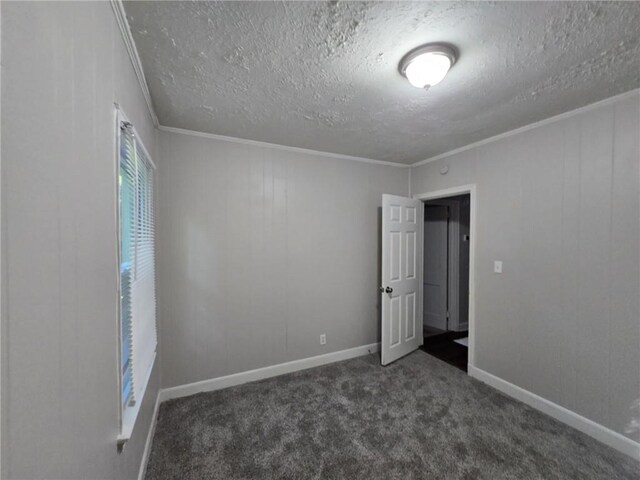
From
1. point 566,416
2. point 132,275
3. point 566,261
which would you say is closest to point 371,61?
point 132,275

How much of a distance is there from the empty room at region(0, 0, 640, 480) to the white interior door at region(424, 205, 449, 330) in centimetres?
105

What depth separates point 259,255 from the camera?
8.90 ft

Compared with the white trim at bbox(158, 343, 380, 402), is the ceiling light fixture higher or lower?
higher

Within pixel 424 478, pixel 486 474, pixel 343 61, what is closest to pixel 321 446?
pixel 424 478

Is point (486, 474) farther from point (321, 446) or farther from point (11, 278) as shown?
point (11, 278)

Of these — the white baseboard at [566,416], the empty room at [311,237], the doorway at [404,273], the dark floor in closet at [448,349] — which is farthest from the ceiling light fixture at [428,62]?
the dark floor in closet at [448,349]

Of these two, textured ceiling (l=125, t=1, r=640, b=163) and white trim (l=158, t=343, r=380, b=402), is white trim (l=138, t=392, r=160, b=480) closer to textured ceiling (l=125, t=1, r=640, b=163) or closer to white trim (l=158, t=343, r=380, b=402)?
white trim (l=158, t=343, r=380, b=402)

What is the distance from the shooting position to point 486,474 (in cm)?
163

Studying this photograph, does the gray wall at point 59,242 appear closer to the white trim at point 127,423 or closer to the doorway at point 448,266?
the white trim at point 127,423

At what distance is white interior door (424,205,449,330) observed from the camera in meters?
4.30

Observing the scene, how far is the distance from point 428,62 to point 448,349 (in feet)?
11.0

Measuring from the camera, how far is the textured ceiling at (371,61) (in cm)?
117

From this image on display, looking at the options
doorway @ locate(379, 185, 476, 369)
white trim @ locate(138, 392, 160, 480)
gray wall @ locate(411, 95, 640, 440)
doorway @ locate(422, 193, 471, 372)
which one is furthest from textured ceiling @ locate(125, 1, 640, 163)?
white trim @ locate(138, 392, 160, 480)

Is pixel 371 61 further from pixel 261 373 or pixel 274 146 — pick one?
pixel 261 373
